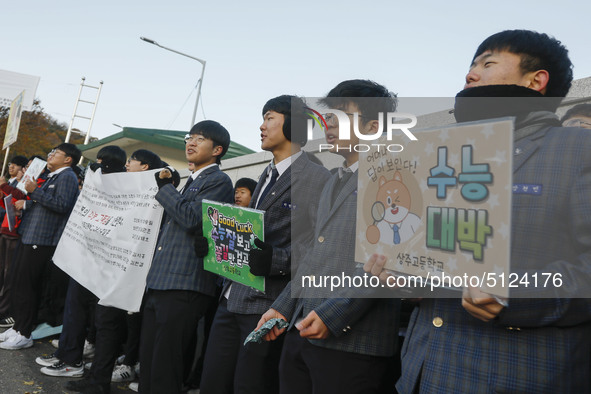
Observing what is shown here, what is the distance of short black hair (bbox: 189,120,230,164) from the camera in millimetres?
3340

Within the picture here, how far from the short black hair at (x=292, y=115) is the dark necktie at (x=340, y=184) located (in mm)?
722

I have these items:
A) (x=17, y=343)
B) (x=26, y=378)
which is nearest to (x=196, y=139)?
(x=26, y=378)

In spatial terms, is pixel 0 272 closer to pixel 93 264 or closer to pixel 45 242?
pixel 45 242

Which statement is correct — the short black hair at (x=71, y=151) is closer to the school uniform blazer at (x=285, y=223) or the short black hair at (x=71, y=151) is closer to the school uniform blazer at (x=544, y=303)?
the school uniform blazer at (x=285, y=223)

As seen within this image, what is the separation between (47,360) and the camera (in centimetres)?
449

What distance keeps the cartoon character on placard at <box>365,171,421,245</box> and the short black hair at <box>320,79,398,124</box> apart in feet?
2.87

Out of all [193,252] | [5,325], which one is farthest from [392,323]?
[5,325]

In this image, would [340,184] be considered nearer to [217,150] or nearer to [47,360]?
[217,150]

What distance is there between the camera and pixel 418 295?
4.93ft

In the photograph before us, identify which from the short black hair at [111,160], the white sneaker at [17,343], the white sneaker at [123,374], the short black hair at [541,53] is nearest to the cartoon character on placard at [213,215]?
the short black hair at [541,53]

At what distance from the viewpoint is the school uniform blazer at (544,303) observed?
120 centimetres

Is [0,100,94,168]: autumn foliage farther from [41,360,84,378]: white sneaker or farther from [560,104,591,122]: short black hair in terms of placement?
[560,104,591,122]: short black hair

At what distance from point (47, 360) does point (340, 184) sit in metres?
3.89

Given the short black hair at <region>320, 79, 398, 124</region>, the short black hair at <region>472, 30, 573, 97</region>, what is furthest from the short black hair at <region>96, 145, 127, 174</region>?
the short black hair at <region>472, 30, 573, 97</region>
